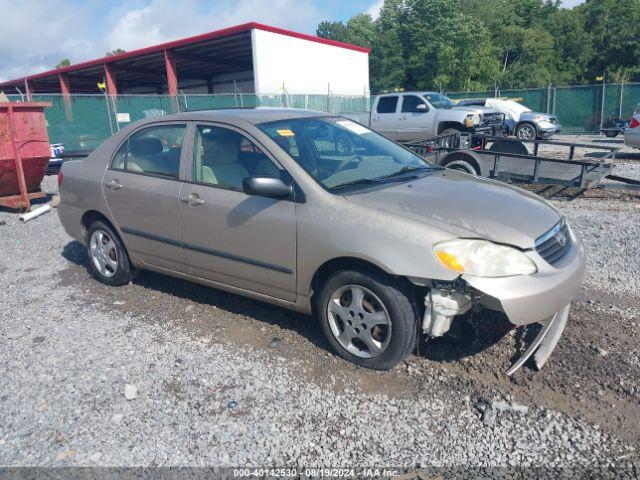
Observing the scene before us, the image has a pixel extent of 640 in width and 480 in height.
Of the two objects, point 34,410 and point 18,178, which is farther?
point 18,178

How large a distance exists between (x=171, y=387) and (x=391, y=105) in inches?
547

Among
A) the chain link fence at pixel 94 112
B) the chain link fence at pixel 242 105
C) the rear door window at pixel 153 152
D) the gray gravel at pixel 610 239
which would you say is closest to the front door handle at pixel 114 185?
the rear door window at pixel 153 152

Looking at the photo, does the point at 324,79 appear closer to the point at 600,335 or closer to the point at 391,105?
the point at 391,105

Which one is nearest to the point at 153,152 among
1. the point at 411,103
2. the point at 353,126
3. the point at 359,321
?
the point at 353,126

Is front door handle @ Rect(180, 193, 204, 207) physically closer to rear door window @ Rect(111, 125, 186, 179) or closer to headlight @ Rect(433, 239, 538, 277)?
rear door window @ Rect(111, 125, 186, 179)

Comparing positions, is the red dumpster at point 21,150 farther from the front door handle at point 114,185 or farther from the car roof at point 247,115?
the car roof at point 247,115

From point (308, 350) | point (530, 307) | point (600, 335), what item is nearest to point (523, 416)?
point (530, 307)

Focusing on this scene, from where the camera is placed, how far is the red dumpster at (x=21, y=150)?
863 centimetres

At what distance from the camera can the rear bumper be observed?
2.94 m

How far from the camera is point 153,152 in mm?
4621

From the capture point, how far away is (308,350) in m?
3.77

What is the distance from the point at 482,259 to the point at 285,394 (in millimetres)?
1478

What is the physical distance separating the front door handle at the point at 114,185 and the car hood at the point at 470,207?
2.43m

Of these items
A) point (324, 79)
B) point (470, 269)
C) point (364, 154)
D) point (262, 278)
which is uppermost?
point (324, 79)
